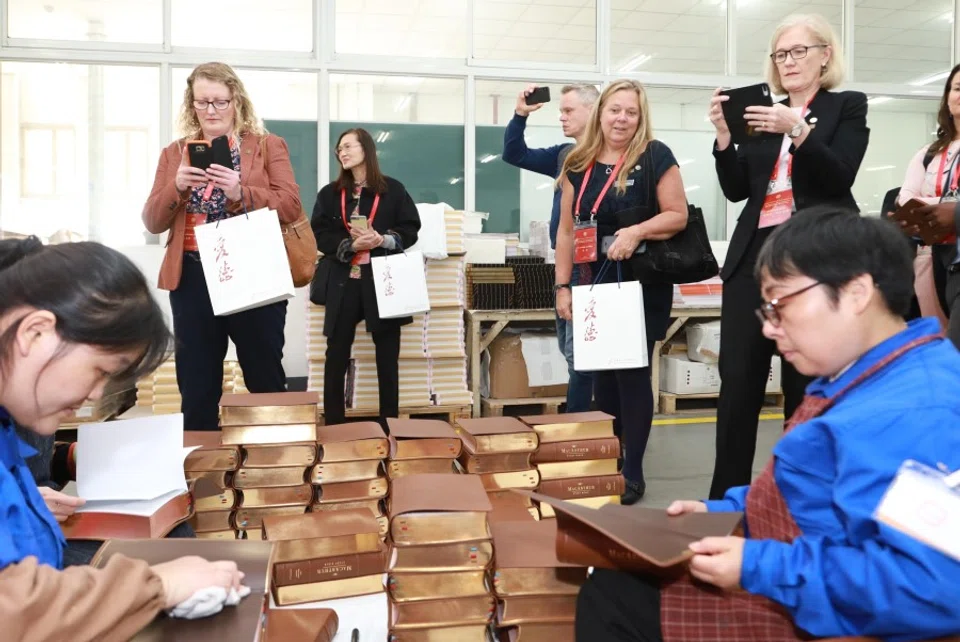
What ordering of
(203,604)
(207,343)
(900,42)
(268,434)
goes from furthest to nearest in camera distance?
1. (900,42)
2. (207,343)
3. (268,434)
4. (203,604)

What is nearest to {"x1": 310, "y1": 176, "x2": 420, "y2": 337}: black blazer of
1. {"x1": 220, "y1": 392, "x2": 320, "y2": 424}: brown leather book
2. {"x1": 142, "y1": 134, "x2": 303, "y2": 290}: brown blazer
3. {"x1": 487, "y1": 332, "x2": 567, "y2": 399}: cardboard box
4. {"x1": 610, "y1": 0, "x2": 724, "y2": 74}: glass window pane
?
{"x1": 142, "y1": 134, "x2": 303, "y2": 290}: brown blazer

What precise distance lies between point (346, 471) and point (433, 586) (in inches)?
26.3

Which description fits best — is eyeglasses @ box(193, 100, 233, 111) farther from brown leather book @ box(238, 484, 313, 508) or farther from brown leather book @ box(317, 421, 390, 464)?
brown leather book @ box(238, 484, 313, 508)

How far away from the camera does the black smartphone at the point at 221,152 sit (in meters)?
2.41

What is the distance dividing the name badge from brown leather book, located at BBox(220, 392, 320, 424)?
162 centimetres

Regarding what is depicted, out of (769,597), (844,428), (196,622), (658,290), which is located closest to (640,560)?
(769,597)

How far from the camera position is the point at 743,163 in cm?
233

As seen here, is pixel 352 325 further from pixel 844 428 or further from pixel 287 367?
pixel 844 428

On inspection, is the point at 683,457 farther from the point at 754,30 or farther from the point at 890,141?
the point at 890,141

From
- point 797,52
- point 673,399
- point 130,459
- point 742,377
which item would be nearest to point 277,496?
point 130,459

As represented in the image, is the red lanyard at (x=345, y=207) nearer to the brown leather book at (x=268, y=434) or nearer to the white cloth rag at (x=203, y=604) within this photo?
the brown leather book at (x=268, y=434)

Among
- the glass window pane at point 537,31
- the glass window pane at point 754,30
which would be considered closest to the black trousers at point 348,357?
the glass window pane at point 537,31

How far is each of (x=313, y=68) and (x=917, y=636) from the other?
16.4ft

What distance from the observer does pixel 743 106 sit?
2168mm
